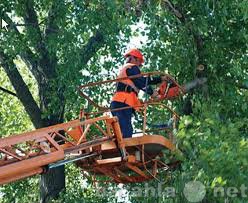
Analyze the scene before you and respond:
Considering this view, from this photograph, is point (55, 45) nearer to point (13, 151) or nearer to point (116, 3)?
point (116, 3)

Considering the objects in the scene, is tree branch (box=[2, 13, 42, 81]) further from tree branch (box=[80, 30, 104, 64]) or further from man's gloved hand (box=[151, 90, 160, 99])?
man's gloved hand (box=[151, 90, 160, 99])

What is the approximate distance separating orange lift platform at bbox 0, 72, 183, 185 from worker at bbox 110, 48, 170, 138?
175 mm

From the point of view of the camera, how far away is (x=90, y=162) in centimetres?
1175

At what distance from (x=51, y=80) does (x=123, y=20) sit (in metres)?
3.12

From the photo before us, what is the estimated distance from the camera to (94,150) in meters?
11.5

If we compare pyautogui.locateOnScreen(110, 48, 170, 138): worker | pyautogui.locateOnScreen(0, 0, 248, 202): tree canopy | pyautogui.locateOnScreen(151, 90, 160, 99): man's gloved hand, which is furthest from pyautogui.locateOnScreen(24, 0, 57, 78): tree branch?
pyautogui.locateOnScreen(151, 90, 160, 99): man's gloved hand

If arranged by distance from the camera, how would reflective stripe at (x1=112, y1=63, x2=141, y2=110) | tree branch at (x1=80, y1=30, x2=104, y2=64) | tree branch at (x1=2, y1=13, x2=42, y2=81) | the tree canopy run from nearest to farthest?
reflective stripe at (x1=112, y1=63, x2=141, y2=110), the tree canopy, tree branch at (x1=2, y1=13, x2=42, y2=81), tree branch at (x1=80, y1=30, x2=104, y2=64)

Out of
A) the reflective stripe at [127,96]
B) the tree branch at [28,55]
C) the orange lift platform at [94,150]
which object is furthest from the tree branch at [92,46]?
the reflective stripe at [127,96]

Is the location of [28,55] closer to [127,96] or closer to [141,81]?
[127,96]

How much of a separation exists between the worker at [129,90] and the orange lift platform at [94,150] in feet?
0.57

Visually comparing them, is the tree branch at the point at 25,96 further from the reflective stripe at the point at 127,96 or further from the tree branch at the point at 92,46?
the reflective stripe at the point at 127,96

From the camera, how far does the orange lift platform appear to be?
9336 mm

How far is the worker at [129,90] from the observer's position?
11.6m

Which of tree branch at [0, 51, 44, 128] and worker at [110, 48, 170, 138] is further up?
tree branch at [0, 51, 44, 128]
